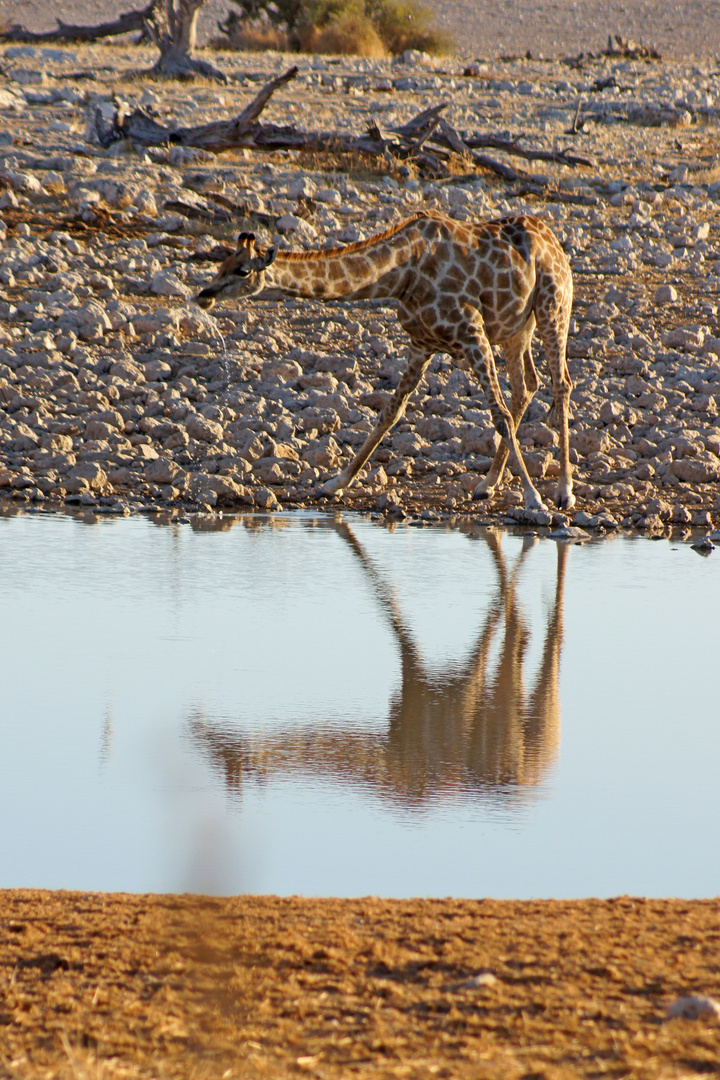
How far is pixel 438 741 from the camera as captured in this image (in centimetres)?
445

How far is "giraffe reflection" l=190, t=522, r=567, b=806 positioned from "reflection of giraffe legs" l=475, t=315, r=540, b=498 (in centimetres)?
336

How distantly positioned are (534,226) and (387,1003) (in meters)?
7.26

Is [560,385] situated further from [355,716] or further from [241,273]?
[355,716]

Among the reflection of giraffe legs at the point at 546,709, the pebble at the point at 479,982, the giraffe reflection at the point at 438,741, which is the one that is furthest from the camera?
the reflection of giraffe legs at the point at 546,709

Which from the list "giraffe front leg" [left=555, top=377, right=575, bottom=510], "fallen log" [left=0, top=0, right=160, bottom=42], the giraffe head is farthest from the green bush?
the giraffe head

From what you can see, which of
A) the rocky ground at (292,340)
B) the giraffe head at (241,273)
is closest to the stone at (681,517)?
the rocky ground at (292,340)

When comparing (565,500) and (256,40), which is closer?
(565,500)

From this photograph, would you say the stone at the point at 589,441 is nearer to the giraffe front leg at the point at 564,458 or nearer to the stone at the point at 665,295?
the giraffe front leg at the point at 564,458

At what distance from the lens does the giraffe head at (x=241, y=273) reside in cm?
700

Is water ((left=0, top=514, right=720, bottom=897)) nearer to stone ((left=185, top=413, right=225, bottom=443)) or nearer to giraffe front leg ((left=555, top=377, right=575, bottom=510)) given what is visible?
giraffe front leg ((left=555, top=377, right=575, bottom=510))

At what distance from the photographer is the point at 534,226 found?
8977 millimetres

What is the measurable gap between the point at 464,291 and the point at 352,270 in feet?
2.31

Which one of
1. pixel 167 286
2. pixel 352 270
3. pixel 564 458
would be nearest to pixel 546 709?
pixel 352 270

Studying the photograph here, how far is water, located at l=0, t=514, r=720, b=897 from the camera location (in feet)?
11.3
